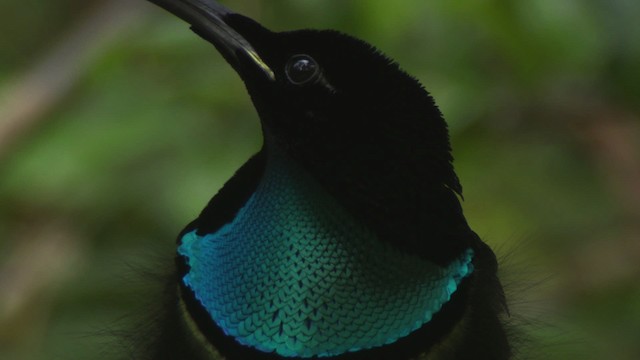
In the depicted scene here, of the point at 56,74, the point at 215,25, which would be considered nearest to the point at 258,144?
the point at 56,74

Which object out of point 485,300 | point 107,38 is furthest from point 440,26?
point 485,300

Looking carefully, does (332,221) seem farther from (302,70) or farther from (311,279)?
(302,70)

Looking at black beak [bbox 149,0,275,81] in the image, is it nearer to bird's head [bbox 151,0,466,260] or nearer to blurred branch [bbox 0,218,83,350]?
bird's head [bbox 151,0,466,260]

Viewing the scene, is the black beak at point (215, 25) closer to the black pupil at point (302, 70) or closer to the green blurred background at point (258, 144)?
the black pupil at point (302, 70)

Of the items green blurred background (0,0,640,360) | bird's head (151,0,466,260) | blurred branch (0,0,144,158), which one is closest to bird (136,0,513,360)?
bird's head (151,0,466,260)

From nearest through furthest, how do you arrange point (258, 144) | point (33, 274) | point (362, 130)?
1. point (362, 130)
2. point (258, 144)
3. point (33, 274)

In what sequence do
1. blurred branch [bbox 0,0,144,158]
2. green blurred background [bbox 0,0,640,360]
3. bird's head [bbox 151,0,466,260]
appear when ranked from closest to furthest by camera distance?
bird's head [bbox 151,0,466,260]
green blurred background [bbox 0,0,640,360]
blurred branch [bbox 0,0,144,158]

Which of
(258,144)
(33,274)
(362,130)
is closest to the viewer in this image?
(362,130)

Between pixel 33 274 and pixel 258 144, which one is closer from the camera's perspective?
pixel 258 144
